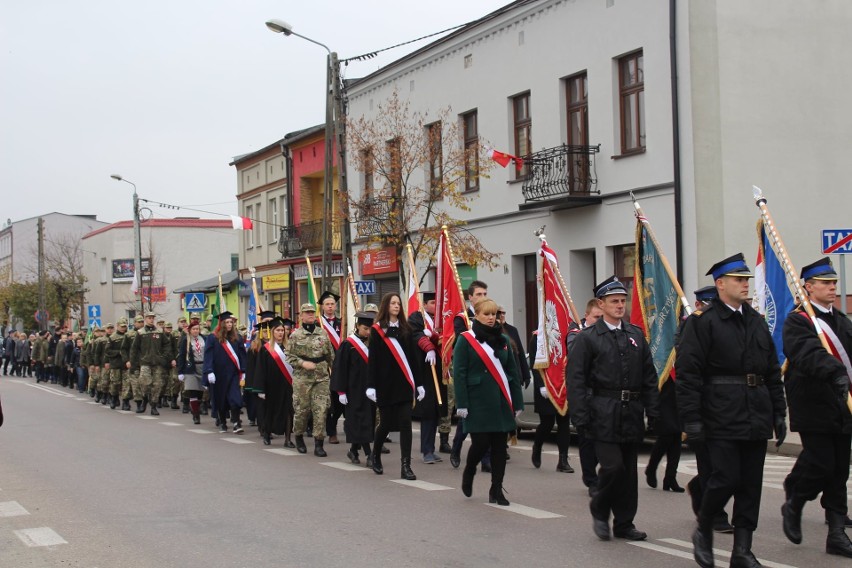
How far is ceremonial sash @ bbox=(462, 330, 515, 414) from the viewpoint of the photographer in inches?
392

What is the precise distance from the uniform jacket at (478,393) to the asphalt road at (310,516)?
701 mm

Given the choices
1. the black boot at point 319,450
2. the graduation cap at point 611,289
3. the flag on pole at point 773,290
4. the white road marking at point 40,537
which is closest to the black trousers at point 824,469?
the graduation cap at point 611,289

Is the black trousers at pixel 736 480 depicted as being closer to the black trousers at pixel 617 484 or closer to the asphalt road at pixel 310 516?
the asphalt road at pixel 310 516

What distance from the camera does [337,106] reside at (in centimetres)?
2567

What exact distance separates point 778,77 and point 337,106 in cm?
945

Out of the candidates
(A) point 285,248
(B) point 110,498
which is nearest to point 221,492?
(B) point 110,498

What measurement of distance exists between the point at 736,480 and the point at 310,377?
27.2 ft

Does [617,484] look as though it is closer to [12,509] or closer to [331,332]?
[12,509]

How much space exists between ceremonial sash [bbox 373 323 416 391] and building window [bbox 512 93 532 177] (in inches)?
550

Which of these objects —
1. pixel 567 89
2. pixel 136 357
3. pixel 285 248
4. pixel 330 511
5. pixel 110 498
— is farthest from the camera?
pixel 285 248

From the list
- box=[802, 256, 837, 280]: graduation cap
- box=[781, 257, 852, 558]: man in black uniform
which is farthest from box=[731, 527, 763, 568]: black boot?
box=[802, 256, 837, 280]: graduation cap

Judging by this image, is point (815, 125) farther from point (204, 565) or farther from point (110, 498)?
point (204, 565)

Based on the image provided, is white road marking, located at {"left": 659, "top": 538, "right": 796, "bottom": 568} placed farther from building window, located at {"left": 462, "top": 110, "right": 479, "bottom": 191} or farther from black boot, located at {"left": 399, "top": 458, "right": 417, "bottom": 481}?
building window, located at {"left": 462, "top": 110, "right": 479, "bottom": 191}

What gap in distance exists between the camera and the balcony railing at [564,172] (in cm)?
2334
